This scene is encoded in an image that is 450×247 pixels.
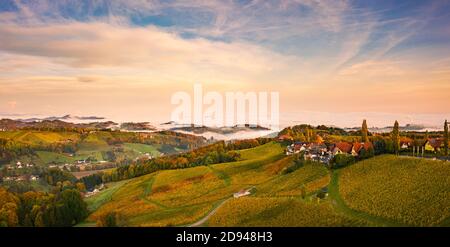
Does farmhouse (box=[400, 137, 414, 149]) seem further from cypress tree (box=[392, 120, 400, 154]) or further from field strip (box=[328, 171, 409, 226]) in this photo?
field strip (box=[328, 171, 409, 226])

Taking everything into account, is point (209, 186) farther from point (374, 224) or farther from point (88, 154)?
point (88, 154)

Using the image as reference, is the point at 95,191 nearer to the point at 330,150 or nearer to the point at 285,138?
the point at 285,138

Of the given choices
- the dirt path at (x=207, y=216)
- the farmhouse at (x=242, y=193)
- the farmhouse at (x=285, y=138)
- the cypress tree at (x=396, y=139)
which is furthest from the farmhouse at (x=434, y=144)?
the farmhouse at (x=285, y=138)

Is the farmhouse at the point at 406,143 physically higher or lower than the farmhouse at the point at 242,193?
higher

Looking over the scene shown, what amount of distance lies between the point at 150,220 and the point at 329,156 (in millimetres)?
13157

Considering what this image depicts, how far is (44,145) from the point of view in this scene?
71875mm

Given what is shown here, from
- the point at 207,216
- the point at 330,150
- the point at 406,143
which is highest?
the point at 406,143

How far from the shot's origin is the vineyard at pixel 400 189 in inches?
559

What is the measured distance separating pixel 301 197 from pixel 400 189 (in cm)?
450

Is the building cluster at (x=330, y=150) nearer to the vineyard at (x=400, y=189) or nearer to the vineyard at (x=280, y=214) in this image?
the vineyard at (x=400, y=189)

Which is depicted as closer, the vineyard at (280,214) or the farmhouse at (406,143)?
the vineyard at (280,214)

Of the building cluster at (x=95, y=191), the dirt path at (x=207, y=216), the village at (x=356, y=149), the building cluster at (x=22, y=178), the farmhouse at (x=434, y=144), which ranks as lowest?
the building cluster at (x=22, y=178)

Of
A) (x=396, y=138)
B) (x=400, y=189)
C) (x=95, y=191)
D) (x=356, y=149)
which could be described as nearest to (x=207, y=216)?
(x=400, y=189)

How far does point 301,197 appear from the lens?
19.1m
